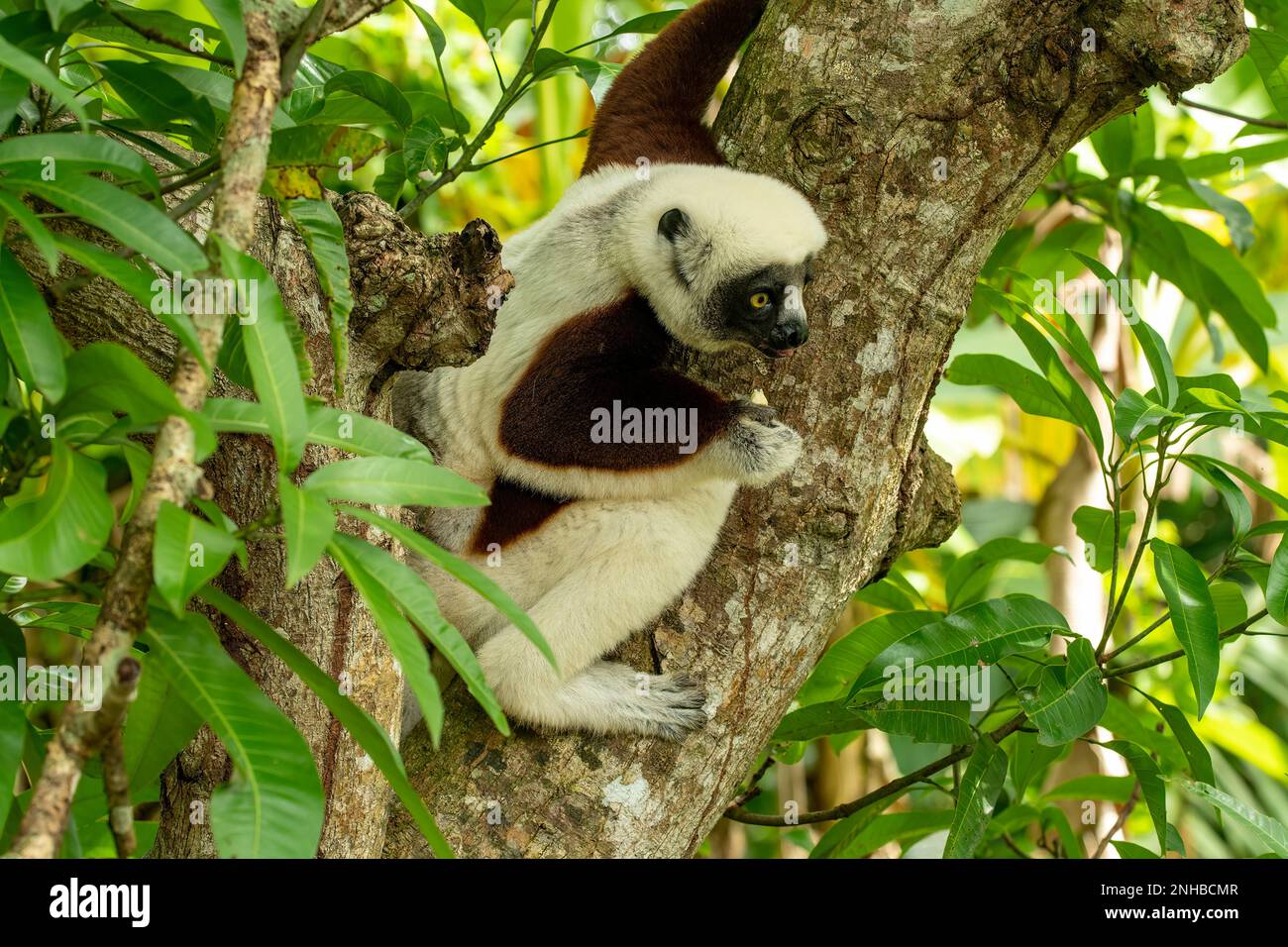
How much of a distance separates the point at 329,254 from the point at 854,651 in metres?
2.25

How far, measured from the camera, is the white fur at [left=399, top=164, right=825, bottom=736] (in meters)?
3.11

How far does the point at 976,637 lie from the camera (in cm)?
303

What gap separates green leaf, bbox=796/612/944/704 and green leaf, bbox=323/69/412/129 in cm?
215

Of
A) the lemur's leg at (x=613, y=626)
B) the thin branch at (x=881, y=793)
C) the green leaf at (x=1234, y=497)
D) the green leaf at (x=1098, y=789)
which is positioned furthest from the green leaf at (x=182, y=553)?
the green leaf at (x=1098, y=789)

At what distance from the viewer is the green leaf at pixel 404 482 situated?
1.81 m

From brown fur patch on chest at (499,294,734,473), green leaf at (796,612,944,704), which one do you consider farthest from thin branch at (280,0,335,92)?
green leaf at (796,612,944,704)

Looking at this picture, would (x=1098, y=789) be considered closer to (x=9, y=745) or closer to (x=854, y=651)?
(x=854, y=651)

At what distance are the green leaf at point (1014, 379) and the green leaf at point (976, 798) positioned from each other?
1.10m

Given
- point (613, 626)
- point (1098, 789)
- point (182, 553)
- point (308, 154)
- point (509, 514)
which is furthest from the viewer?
point (1098, 789)

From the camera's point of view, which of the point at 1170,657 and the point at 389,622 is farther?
the point at 1170,657

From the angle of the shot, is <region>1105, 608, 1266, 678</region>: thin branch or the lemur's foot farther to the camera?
<region>1105, 608, 1266, 678</region>: thin branch

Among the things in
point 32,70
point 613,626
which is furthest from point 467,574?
point 613,626

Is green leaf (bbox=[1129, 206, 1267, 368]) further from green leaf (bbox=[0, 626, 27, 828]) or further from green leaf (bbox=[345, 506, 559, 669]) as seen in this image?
green leaf (bbox=[0, 626, 27, 828])

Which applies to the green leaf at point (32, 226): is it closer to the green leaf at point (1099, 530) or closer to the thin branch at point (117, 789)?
the thin branch at point (117, 789)
